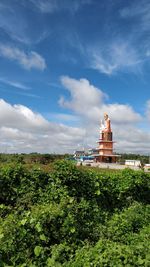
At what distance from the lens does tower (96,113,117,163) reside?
58000mm

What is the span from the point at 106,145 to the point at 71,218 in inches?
1973

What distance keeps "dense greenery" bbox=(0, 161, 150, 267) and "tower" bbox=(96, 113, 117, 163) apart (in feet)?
141

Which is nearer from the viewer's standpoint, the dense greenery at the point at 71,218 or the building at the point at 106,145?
the dense greenery at the point at 71,218

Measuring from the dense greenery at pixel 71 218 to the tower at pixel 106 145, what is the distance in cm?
4299

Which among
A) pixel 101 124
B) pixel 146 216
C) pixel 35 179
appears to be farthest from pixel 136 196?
pixel 101 124

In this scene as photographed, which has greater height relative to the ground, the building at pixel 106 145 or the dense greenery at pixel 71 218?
the building at pixel 106 145

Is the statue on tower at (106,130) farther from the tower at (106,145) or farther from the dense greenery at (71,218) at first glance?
the dense greenery at (71,218)

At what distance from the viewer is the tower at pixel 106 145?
58000 mm

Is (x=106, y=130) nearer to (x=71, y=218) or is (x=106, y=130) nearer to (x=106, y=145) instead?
(x=106, y=145)

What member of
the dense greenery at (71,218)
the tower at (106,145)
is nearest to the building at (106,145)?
the tower at (106,145)

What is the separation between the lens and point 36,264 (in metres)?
6.40

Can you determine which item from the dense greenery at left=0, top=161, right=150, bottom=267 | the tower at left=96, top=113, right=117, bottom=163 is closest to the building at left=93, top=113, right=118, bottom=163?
the tower at left=96, top=113, right=117, bottom=163

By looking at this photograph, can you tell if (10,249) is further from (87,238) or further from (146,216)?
(146,216)

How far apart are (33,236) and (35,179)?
158 inches
